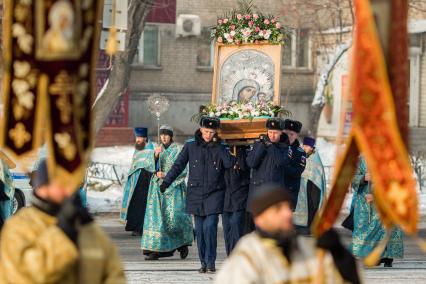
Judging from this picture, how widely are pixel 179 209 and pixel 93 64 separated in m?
12.4

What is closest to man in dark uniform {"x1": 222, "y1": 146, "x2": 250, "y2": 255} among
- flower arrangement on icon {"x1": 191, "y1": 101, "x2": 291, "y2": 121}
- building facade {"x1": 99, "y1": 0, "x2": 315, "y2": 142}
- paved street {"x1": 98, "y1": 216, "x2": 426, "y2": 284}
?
paved street {"x1": 98, "y1": 216, "x2": 426, "y2": 284}

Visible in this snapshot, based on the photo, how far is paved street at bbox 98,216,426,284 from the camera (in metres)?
16.6

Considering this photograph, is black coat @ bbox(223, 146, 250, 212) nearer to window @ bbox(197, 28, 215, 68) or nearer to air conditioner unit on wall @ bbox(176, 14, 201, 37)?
air conditioner unit on wall @ bbox(176, 14, 201, 37)

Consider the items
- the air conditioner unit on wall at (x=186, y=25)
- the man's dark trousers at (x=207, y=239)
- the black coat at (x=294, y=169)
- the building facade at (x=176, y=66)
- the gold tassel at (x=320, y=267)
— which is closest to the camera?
the gold tassel at (x=320, y=267)

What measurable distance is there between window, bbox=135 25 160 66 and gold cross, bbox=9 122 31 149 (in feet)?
123

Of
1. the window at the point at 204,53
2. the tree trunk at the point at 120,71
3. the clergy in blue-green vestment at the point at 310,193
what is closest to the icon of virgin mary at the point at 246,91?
the clergy in blue-green vestment at the point at 310,193

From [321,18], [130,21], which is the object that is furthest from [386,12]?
[321,18]

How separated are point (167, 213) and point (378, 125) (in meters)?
12.4

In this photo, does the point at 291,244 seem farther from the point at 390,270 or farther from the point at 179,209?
the point at 179,209

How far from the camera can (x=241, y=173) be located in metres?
18.1

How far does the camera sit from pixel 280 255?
8.09 m

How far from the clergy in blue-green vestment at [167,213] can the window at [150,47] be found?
2530cm

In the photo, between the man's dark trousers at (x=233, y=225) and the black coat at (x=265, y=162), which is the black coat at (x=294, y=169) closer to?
the black coat at (x=265, y=162)

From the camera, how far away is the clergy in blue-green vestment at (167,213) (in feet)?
65.1
